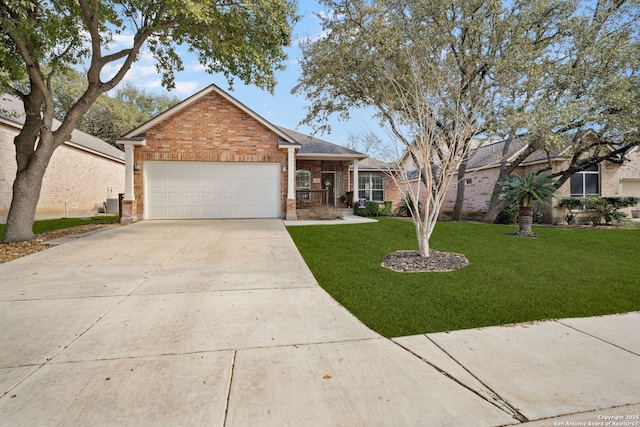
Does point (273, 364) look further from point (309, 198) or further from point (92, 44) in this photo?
point (309, 198)

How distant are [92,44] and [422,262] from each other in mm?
10069

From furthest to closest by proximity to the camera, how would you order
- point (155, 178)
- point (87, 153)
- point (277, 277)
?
point (87, 153) < point (155, 178) < point (277, 277)

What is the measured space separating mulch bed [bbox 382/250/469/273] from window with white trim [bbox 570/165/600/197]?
41.7 feet

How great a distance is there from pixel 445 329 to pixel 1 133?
17344mm

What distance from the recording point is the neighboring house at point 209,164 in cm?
1199

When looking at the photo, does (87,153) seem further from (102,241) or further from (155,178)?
(102,241)

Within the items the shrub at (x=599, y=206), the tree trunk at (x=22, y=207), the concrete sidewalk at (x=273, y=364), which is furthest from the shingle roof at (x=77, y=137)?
the shrub at (x=599, y=206)

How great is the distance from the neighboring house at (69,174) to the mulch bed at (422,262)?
48.0 ft

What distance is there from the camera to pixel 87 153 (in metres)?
17.4

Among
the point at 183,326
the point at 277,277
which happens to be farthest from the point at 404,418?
the point at 277,277

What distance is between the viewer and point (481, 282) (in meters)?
4.66

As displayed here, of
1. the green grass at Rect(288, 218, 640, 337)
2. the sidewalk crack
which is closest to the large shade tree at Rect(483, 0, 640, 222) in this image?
the green grass at Rect(288, 218, 640, 337)

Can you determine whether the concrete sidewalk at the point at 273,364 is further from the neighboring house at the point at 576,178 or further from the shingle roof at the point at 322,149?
the neighboring house at the point at 576,178

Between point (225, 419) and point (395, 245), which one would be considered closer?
point (225, 419)
